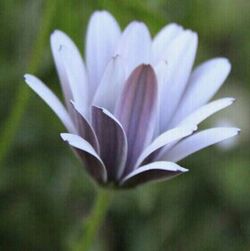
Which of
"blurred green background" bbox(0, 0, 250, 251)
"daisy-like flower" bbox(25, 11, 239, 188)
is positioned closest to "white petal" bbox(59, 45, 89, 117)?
"daisy-like flower" bbox(25, 11, 239, 188)

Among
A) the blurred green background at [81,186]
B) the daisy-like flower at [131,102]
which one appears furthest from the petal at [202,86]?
the blurred green background at [81,186]

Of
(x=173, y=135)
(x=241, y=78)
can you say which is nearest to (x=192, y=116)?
(x=173, y=135)

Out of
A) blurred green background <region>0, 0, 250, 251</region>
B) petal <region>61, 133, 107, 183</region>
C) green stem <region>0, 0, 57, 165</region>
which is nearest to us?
petal <region>61, 133, 107, 183</region>

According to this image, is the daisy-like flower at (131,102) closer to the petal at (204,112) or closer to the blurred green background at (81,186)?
the petal at (204,112)

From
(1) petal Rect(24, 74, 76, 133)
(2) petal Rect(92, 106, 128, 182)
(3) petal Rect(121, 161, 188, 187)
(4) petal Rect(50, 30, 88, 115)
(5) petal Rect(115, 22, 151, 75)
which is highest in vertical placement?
(5) petal Rect(115, 22, 151, 75)

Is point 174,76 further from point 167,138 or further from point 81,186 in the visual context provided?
point 81,186

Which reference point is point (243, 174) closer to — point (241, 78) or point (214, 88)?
point (241, 78)

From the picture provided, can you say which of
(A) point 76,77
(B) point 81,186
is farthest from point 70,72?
(B) point 81,186

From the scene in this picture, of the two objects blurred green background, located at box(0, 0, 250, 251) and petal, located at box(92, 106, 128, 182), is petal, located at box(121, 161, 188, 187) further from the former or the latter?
blurred green background, located at box(0, 0, 250, 251)
